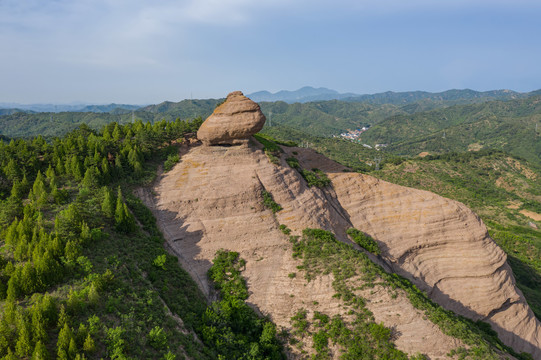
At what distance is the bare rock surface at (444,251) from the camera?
36.2m

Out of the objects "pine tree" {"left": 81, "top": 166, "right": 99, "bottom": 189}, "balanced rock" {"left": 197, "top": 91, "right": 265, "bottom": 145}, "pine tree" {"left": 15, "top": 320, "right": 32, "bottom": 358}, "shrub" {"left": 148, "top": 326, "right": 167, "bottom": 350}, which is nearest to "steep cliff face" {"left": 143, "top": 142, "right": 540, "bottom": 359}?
"balanced rock" {"left": 197, "top": 91, "right": 265, "bottom": 145}

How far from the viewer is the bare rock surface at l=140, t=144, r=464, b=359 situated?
25.2 m

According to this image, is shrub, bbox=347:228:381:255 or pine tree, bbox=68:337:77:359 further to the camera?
shrub, bbox=347:228:381:255

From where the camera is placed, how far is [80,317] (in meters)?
17.4

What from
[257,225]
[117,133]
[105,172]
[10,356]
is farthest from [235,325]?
[117,133]

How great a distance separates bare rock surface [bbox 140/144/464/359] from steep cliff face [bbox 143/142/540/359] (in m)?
0.11

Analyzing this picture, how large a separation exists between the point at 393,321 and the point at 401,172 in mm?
90450

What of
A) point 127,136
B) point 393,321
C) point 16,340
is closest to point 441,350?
point 393,321

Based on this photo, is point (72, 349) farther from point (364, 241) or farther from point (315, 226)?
point (364, 241)

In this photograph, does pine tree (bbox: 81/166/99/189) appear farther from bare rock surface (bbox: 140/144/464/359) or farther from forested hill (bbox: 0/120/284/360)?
bare rock surface (bbox: 140/144/464/359)

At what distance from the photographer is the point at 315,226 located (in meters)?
34.1

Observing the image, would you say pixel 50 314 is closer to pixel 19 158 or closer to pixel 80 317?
pixel 80 317

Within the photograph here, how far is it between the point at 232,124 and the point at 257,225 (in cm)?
1390

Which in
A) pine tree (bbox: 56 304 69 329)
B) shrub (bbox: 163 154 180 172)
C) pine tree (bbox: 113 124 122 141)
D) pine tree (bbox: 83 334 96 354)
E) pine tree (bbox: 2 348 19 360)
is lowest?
pine tree (bbox: 83 334 96 354)
